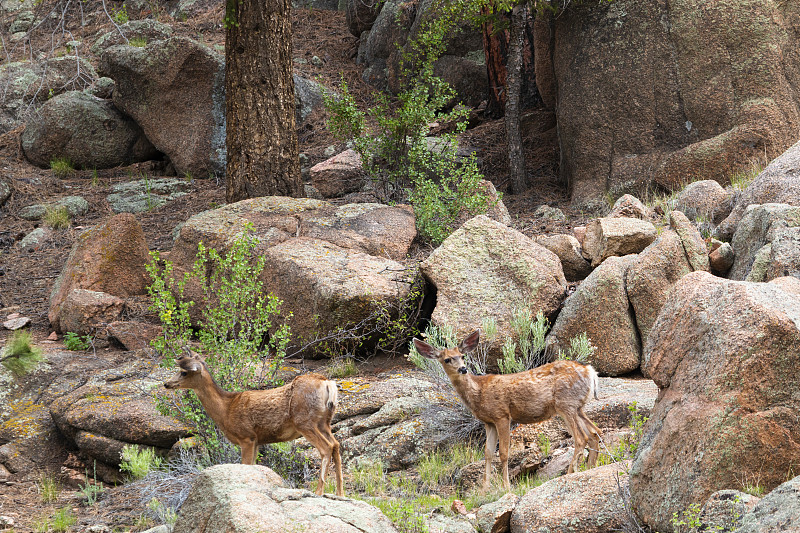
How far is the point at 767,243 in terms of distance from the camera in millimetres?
7875

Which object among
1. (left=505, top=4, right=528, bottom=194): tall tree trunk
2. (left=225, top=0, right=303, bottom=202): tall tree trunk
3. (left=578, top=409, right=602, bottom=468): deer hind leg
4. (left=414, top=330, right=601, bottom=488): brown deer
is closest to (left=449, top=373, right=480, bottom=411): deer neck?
(left=414, top=330, right=601, bottom=488): brown deer

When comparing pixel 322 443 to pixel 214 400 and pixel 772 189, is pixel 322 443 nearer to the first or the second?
pixel 214 400

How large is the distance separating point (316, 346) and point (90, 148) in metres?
10.2

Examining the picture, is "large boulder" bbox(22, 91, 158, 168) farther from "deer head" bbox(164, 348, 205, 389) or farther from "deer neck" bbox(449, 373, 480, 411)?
"deer neck" bbox(449, 373, 480, 411)

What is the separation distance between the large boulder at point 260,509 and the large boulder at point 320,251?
4.13m

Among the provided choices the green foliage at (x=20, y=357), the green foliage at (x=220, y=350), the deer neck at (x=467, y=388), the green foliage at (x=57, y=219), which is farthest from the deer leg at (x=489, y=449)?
the green foliage at (x=57, y=219)

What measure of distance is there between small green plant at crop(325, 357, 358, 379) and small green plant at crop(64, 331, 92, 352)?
2982mm

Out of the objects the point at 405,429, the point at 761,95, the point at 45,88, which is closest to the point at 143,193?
the point at 45,88

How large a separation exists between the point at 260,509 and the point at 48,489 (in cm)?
397

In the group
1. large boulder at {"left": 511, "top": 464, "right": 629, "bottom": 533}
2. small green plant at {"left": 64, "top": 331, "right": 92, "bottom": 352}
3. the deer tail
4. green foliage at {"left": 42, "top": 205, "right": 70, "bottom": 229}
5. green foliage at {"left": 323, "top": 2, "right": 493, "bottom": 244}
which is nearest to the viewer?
large boulder at {"left": 511, "top": 464, "right": 629, "bottom": 533}

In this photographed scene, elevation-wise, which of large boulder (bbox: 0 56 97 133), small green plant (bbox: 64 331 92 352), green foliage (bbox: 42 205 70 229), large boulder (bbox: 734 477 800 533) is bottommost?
small green plant (bbox: 64 331 92 352)

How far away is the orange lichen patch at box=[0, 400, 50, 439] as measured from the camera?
27.3ft

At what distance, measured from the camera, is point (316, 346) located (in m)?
9.16

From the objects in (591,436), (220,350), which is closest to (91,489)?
(220,350)
